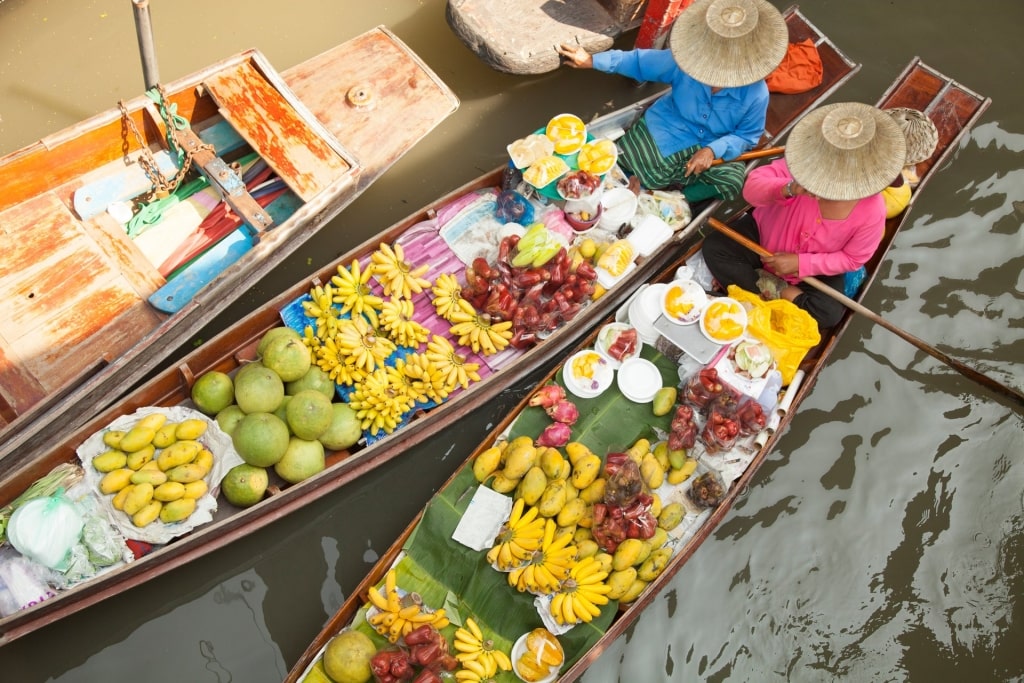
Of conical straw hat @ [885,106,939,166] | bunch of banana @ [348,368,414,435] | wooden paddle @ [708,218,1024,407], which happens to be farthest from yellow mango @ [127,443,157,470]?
conical straw hat @ [885,106,939,166]

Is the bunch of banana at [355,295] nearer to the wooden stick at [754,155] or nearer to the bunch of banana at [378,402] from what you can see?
the bunch of banana at [378,402]

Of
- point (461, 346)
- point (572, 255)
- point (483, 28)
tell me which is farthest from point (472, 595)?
point (483, 28)

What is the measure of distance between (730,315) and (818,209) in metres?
0.94

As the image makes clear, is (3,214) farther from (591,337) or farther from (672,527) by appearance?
(672,527)

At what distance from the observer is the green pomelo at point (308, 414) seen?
184 inches

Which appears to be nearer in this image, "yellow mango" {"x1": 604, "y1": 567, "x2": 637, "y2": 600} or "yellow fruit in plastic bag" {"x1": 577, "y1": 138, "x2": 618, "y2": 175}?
"yellow mango" {"x1": 604, "y1": 567, "x2": 637, "y2": 600}

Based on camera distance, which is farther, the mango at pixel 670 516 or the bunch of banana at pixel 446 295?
the bunch of banana at pixel 446 295

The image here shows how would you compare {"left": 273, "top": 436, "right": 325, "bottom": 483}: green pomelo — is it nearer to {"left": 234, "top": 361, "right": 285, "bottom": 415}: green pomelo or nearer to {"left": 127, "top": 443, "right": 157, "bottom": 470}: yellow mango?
{"left": 234, "top": 361, "right": 285, "bottom": 415}: green pomelo

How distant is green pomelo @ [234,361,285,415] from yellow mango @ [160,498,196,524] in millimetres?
656

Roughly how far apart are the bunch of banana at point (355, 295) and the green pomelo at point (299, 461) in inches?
36.9

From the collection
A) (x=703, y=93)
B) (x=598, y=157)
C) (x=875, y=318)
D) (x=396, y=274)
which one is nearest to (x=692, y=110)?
(x=703, y=93)

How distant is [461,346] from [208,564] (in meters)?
2.39

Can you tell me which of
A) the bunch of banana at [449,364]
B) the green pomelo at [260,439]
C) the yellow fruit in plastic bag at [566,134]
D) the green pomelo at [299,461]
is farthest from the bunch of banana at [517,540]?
the yellow fruit in plastic bag at [566,134]

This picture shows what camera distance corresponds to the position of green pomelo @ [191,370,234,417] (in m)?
4.85
